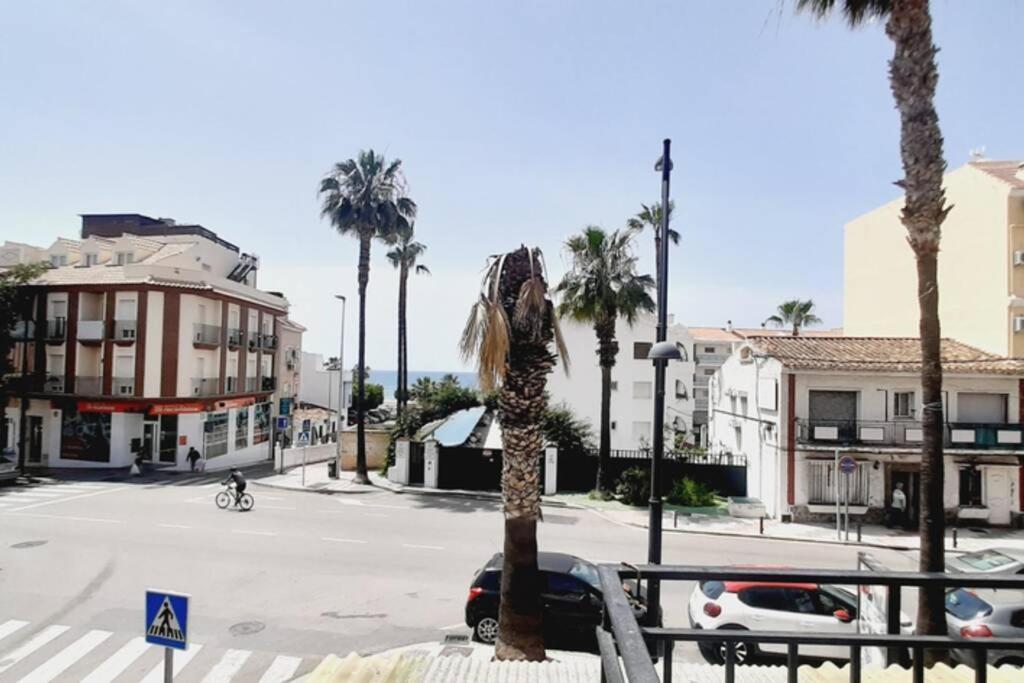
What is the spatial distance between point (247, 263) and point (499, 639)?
39040mm

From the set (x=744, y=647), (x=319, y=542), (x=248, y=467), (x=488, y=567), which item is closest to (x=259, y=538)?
(x=319, y=542)

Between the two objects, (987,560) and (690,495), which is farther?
(690,495)

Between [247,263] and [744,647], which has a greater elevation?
[247,263]

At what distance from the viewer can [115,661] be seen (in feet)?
30.4

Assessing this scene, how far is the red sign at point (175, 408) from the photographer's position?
2973cm

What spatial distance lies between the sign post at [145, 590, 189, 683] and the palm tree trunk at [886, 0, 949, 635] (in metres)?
9.64

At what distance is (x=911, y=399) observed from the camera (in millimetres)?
21359

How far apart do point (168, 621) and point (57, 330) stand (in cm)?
3193

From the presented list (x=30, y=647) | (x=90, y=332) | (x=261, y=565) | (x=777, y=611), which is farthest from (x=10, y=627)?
(x=90, y=332)

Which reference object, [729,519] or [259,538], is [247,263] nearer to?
[259,538]

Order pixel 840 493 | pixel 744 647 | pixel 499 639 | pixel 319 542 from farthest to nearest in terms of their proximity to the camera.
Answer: pixel 840 493 → pixel 319 542 → pixel 744 647 → pixel 499 639

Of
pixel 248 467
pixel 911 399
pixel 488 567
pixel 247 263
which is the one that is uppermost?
pixel 247 263

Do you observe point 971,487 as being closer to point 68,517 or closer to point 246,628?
point 246,628

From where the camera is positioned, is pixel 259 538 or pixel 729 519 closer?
pixel 259 538
